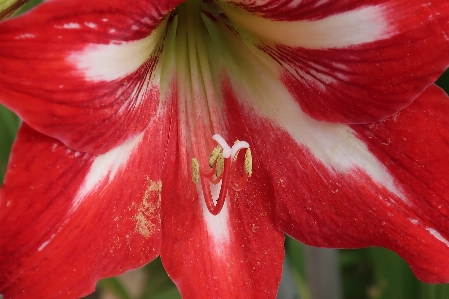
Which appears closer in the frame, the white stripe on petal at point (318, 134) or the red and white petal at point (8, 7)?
the red and white petal at point (8, 7)

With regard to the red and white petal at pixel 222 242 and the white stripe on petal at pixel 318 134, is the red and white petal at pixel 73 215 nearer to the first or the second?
the red and white petal at pixel 222 242

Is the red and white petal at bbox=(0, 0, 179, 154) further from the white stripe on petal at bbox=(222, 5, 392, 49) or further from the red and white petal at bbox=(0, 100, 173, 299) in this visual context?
the white stripe on petal at bbox=(222, 5, 392, 49)

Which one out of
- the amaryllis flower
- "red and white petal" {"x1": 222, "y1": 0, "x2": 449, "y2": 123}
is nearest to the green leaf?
the amaryllis flower

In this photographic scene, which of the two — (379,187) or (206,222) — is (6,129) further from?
(379,187)

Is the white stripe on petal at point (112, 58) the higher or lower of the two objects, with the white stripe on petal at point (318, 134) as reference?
higher

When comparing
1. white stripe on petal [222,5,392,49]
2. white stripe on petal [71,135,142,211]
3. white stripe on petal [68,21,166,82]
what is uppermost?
white stripe on petal [68,21,166,82]

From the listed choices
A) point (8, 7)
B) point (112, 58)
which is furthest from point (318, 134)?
point (8, 7)

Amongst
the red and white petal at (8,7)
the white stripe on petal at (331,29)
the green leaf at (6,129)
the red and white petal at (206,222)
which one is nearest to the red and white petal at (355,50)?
the white stripe on petal at (331,29)
